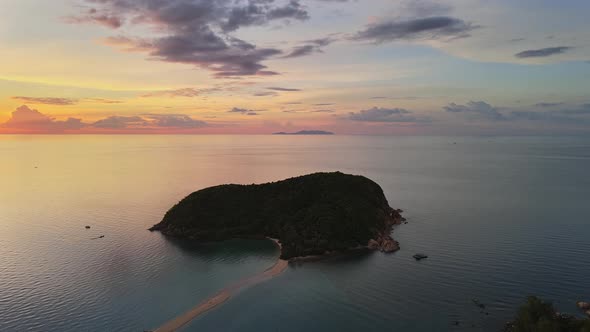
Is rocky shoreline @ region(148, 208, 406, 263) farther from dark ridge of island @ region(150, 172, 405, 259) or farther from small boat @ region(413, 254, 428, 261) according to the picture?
small boat @ region(413, 254, 428, 261)

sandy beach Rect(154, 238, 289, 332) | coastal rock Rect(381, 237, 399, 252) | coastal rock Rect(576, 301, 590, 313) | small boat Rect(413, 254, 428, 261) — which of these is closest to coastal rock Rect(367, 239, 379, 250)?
coastal rock Rect(381, 237, 399, 252)

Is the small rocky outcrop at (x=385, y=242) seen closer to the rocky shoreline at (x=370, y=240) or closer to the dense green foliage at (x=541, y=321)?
the rocky shoreline at (x=370, y=240)

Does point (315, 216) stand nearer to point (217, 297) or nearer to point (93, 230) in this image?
point (217, 297)

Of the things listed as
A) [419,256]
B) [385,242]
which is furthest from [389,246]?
[419,256]

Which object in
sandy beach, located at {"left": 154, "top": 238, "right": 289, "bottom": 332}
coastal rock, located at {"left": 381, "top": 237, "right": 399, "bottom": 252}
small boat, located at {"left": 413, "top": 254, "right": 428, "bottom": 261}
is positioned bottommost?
sandy beach, located at {"left": 154, "top": 238, "right": 289, "bottom": 332}

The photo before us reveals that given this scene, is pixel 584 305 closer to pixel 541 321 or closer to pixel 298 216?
pixel 541 321

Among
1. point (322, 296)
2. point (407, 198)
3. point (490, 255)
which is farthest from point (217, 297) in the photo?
point (407, 198)
